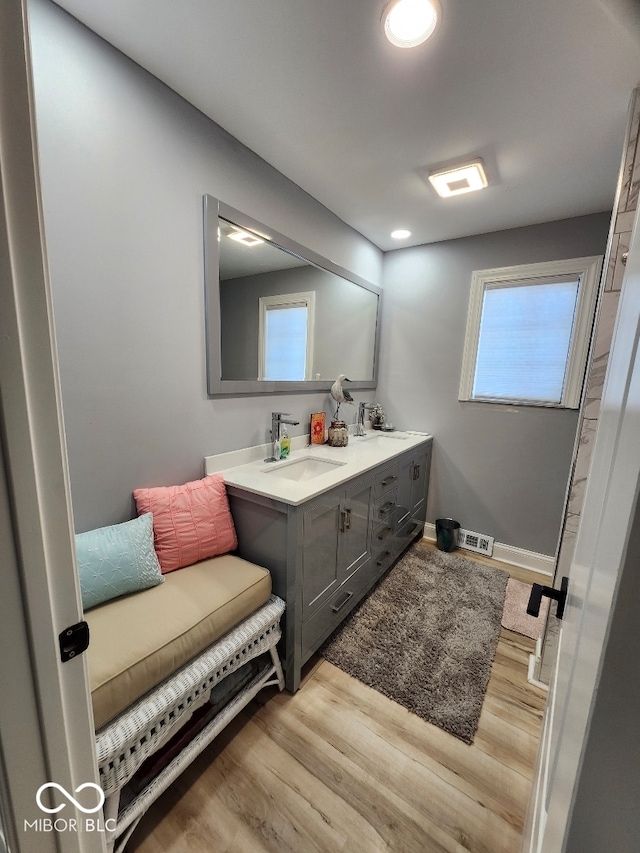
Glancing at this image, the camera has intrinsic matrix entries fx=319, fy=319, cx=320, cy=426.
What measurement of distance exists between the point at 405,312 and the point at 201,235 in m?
1.87

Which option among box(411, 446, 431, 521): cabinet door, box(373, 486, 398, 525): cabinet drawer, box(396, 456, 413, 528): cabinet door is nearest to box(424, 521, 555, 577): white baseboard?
box(411, 446, 431, 521): cabinet door

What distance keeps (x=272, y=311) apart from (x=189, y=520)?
1268 millimetres

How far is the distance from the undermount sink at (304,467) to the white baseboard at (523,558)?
1648 mm

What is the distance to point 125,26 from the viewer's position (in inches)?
42.4

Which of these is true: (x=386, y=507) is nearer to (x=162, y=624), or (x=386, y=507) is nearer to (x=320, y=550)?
(x=320, y=550)

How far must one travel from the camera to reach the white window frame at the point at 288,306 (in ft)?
6.13

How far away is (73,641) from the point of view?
1.76 ft

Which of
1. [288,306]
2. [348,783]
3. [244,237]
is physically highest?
[244,237]

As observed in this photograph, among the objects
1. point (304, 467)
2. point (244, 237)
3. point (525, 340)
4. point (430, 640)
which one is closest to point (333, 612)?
point (430, 640)

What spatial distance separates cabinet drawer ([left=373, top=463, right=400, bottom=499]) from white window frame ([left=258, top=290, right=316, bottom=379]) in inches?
32.8

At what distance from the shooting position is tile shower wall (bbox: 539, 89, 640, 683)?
48.2 inches

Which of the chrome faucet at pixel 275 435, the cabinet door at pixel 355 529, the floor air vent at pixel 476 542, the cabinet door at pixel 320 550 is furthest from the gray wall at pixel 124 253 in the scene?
the floor air vent at pixel 476 542

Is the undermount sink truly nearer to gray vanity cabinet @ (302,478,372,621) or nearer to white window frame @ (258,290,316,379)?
gray vanity cabinet @ (302,478,372,621)

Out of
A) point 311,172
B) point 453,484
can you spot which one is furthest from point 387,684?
point 311,172
